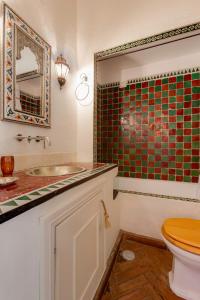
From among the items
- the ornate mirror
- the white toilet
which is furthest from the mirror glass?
the white toilet

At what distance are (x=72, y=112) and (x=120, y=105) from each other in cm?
63

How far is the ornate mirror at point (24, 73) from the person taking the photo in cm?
99

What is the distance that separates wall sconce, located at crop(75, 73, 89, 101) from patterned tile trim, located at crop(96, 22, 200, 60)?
257mm

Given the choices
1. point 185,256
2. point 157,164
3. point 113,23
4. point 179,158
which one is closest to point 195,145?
point 179,158

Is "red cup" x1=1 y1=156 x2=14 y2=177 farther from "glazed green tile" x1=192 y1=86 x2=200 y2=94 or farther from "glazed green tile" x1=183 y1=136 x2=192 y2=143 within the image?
"glazed green tile" x1=192 y1=86 x2=200 y2=94

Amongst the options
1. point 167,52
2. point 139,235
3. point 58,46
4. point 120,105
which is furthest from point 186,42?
point 139,235

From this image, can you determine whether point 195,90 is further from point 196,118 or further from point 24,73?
point 24,73

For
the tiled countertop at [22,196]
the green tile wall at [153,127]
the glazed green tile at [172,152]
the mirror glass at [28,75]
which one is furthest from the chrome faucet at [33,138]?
the glazed green tile at [172,152]

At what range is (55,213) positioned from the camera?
2.02 ft

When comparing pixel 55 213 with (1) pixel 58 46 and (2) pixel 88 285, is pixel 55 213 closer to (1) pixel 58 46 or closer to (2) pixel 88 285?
(2) pixel 88 285

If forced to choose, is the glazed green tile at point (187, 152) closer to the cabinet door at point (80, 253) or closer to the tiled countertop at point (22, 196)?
the cabinet door at point (80, 253)

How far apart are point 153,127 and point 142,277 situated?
1.41 metres

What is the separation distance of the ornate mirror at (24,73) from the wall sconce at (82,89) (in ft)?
1.48

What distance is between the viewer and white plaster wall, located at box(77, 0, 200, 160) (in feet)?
4.41
